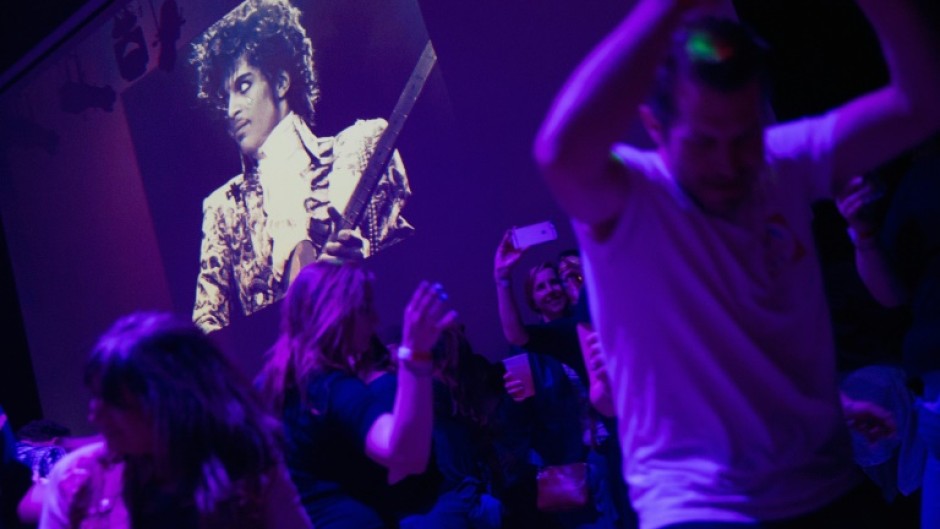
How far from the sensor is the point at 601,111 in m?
1.27

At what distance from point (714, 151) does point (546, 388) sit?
3216 millimetres

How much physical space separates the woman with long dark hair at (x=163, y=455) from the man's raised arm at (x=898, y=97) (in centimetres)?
141

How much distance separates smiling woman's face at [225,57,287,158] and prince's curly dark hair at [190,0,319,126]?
2.2 inches

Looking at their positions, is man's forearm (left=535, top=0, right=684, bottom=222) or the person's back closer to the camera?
man's forearm (left=535, top=0, right=684, bottom=222)

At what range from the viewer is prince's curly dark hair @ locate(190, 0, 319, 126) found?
5.97 metres

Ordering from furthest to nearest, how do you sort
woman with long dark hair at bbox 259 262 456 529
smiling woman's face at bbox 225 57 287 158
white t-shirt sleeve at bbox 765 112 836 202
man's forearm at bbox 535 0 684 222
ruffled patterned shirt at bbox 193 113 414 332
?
smiling woman's face at bbox 225 57 287 158, ruffled patterned shirt at bbox 193 113 414 332, woman with long dark hair at bbox 259 262 456 529, white t-shirt sleeve at bbox 765 112 836 202, man's forearm at bbox 535 0 684 222

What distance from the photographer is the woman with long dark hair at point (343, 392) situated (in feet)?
6.81

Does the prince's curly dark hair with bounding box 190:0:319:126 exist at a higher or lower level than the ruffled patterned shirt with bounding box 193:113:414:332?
higher

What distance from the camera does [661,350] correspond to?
4.66ft

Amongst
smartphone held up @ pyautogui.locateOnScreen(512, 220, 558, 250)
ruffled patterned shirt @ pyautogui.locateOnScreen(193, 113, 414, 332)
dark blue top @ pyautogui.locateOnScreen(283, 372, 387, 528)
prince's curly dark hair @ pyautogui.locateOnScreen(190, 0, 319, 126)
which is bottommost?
dark blue top @ pyautogui.locateOnScreen(283, 372, 387, 528)

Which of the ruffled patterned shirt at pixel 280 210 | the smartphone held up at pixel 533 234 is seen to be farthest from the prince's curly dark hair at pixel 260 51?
the smartphone held up at pixel 533 234

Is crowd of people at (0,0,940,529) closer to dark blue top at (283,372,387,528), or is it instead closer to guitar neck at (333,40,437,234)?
dark blue top at (283,372,387,528)

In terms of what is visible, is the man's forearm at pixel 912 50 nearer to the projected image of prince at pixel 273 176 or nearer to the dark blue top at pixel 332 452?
the dark blue top at pixel 332 452

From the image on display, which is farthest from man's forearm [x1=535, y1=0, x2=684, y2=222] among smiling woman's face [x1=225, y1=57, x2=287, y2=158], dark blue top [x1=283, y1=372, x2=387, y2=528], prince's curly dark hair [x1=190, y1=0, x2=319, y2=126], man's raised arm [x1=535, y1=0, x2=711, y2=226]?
smiling woman's face [x1=225, y1=57, x2=287, y2=158]
